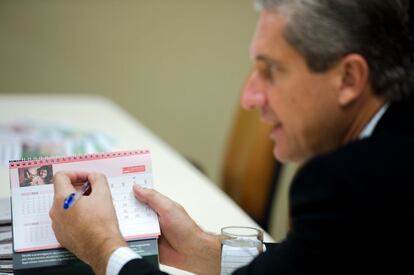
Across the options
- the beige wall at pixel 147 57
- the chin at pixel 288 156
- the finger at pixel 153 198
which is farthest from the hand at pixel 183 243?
the beige wall at pixel 147 57

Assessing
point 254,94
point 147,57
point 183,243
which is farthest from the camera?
point 147,57

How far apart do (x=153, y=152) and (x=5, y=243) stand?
3.71 feet

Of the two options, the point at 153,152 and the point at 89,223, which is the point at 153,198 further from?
the point at 153,152

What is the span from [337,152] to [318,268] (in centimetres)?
16

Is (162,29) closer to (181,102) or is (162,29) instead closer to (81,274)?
(181,102)

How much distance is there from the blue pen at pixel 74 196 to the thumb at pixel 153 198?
84mm

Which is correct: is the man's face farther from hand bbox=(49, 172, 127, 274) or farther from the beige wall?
the beige wall

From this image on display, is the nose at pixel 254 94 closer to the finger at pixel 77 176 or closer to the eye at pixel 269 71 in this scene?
the eye at pixel 269 71

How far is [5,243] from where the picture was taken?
1242 millimetres

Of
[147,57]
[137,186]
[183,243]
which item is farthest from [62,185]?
[147,57]

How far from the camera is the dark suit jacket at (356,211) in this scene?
0.88 meters

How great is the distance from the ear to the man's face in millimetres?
20

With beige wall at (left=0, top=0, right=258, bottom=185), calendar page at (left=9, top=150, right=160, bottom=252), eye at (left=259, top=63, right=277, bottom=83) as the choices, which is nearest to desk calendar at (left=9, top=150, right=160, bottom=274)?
calendar page at (left=9, top=150, right=160, bottom=252)

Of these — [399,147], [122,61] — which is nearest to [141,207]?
[399,147]
